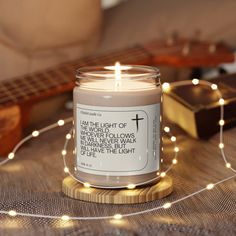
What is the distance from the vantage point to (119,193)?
614 millimetres

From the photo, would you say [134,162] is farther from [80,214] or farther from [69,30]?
[69,30]

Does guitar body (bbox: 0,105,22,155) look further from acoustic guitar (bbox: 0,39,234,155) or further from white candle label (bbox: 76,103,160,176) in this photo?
white candle label (bbox: 76,103,160,176)

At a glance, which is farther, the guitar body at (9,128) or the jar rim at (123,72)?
the guitar body at (9,128)

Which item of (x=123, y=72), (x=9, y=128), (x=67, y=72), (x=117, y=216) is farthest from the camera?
(x=67, y=72)

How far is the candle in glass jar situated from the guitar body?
257 mm

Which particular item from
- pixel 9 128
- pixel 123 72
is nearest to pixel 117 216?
pixel 123 72

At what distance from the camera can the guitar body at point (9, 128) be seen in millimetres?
870

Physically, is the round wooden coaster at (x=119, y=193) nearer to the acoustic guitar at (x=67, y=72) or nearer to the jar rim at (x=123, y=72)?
the jar rim at (x=123, y=72)

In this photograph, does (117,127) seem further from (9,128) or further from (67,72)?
(67,72)

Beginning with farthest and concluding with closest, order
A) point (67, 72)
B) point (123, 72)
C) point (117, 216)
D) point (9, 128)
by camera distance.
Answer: point (67, 72) < point (9, 128) < point (123, 72) < point (117, 216)

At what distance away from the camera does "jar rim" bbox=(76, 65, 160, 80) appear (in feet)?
2.06

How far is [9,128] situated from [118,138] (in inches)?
12.4

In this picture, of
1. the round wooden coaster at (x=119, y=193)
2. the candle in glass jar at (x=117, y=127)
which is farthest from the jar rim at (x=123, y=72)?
the round wooden coaster at (x=119, y=193)

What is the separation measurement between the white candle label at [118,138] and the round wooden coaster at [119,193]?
0.02 m
